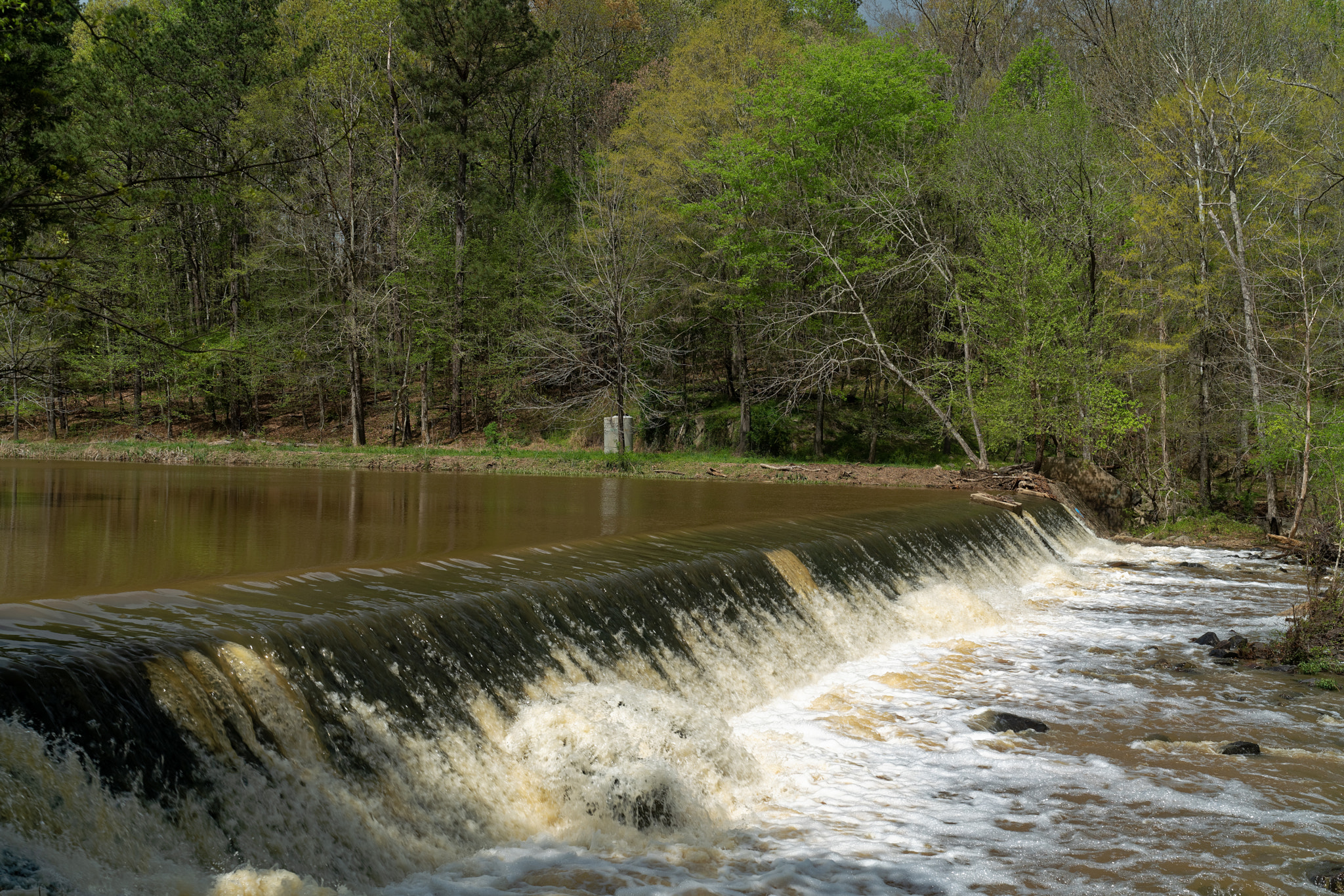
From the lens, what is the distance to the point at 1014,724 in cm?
793

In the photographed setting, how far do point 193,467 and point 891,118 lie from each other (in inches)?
887

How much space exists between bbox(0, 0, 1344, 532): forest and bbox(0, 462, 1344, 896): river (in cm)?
1065

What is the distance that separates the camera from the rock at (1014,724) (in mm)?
7895

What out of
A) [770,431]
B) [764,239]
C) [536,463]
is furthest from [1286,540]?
[536,463]

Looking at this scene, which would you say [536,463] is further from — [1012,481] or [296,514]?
[1012,481]

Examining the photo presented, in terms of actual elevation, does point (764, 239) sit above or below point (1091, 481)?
above

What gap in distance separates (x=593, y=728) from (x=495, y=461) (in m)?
19.3

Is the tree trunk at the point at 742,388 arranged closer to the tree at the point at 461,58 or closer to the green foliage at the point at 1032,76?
the tree at the point at 461,58

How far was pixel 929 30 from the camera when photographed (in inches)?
1650

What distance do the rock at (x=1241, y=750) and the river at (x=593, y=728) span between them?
2.6 inches

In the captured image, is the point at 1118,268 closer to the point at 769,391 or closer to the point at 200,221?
the point at 769,391

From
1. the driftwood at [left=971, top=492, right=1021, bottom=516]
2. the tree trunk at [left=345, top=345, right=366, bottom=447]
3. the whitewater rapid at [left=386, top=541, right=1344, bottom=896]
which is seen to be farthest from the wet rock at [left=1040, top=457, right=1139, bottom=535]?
the tree trunk at [left=345, top=345, right=366, bottom=447]

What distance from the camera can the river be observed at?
4664mm

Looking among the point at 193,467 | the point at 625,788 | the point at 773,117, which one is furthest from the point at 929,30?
the point at 625,788
